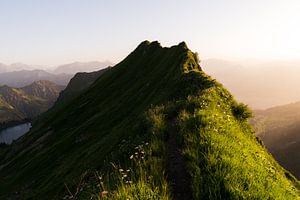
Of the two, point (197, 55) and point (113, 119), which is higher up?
point (197, 55)

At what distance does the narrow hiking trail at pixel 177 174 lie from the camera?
380 inches

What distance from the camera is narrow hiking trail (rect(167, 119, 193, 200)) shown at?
966 cm

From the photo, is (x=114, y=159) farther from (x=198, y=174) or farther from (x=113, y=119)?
(x=113, y=119)

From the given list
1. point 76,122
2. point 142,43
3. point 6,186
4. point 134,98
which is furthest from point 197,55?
point 142,43

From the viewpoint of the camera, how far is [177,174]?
10945mm

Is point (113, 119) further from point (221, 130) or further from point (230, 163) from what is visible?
point (230, 163)

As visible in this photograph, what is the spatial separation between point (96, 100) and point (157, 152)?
8246cm

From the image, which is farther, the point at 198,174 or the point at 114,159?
the point at 114,159

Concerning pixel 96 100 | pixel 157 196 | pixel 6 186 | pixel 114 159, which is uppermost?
pixel 157 196

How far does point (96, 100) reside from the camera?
93.5 meters

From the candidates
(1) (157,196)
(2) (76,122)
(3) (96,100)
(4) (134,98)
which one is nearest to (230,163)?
(1) (157,196)

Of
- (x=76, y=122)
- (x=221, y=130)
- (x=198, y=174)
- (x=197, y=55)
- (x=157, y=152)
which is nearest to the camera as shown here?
(x=198, y=174)

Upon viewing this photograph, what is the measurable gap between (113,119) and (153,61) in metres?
39.7

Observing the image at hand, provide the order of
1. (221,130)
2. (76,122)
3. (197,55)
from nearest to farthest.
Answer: (221,130)
(197,55)
(76,122)
